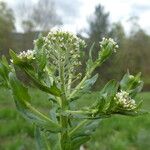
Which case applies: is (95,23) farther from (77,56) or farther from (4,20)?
(77,56)

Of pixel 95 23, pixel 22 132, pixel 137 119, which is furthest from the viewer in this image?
pixel 95 23

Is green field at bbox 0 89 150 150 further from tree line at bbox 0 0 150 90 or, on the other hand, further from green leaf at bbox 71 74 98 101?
tree line at bbox 0 0 150 90

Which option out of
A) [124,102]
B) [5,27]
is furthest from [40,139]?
[5,27]

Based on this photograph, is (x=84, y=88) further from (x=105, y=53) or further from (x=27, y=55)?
(x=27, y=55)

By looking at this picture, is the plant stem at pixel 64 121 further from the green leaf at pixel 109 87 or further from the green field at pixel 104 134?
the green field at pixel 104 134

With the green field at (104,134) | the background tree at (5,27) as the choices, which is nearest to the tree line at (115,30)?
the background tree at (5,27)

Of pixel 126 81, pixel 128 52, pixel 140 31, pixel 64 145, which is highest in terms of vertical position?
pixel 140 31

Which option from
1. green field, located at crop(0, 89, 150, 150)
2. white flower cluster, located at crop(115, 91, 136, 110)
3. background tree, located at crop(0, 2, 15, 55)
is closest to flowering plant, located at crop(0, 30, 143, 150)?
white flower cluster, located at crop(115, 91, 136, 110)

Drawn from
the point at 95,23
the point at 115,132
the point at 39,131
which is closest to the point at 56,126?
the point at 39,131
